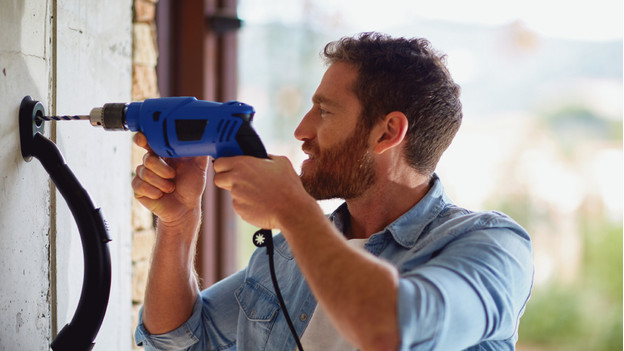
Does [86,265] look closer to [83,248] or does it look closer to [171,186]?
[83,248]

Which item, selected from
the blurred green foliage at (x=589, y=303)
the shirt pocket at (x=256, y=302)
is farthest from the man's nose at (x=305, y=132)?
the blurred green foliage at (x=589, y=303)

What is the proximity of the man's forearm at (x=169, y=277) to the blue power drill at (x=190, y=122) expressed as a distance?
0.28 metres

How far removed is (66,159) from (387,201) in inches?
25.4

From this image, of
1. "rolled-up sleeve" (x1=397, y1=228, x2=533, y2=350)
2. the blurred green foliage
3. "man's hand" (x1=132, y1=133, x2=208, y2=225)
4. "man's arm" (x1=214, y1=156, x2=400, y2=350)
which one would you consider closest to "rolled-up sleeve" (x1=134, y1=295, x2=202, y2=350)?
"man's hand" (x1=132, y1=133, x2=208, y2=225)

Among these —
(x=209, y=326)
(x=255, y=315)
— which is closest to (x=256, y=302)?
(x=255, y=315)

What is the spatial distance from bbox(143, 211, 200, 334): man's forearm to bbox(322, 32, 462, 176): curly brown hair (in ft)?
1.44

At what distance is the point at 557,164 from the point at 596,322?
0.65 meters

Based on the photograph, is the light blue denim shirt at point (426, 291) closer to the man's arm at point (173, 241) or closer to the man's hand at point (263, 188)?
the man's arm at point (173, 241)

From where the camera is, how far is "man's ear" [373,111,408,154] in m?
1.29

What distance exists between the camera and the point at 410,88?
132 centimetres

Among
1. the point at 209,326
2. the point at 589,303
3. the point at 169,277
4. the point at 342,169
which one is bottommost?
the point at 589,303

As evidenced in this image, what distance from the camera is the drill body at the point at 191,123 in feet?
3.38

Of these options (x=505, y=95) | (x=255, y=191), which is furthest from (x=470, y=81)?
(x=255, y=191)

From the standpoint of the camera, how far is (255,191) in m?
0.98
